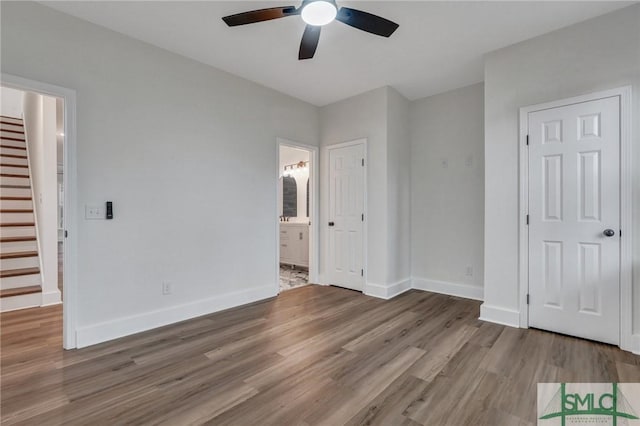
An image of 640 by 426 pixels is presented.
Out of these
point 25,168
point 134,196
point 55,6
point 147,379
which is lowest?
point 147,379

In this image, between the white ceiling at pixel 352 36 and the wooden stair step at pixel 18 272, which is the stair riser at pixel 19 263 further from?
the white ceiling at pixel 352 36

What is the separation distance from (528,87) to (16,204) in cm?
639

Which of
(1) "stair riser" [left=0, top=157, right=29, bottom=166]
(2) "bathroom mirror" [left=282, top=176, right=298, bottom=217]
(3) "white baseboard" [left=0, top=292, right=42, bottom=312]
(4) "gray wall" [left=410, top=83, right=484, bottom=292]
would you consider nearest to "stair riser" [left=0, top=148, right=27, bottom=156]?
Answer: (1) "stair riser" [left=0, top=157, right=29, bottom=166]

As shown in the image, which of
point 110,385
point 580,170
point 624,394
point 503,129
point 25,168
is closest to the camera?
point 624,394

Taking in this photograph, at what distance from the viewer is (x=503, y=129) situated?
3.01 metres

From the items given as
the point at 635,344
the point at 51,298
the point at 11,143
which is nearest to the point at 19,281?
the point at 51,298

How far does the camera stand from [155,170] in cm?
295

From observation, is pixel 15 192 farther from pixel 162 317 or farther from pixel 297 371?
pixel 297 371

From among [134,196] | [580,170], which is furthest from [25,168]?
[580,170]

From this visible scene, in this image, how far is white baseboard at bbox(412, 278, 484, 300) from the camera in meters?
3.83

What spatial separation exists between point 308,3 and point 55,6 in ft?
6.77

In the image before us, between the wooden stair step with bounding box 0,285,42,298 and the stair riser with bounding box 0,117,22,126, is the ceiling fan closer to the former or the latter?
the wooden stair step with bounding box 0,285,42,298

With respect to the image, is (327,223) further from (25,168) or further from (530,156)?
(25,168)

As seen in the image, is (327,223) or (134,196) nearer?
(134,196)
